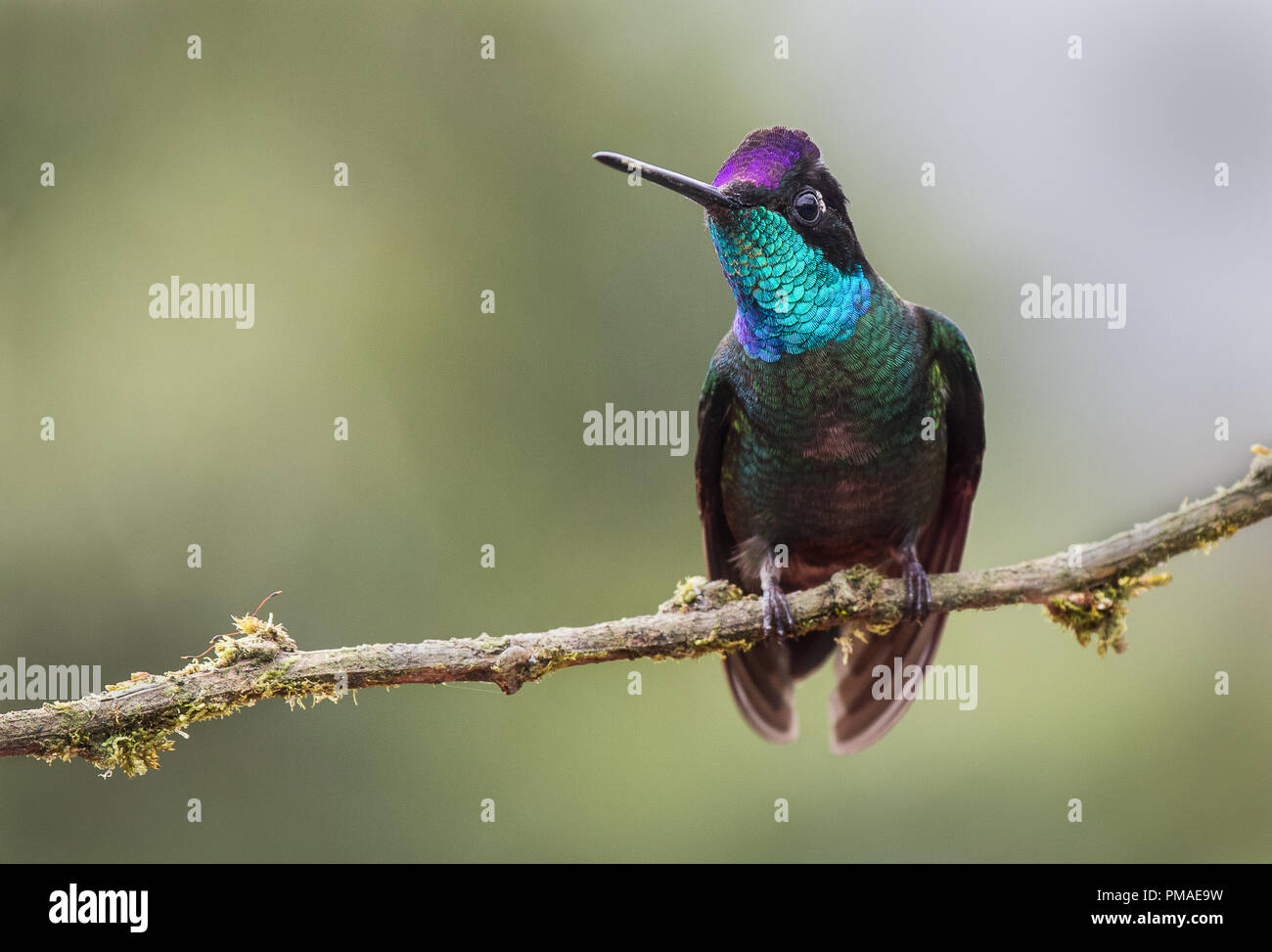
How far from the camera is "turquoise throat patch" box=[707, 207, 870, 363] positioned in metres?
3.81

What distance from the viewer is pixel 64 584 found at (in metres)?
7.87

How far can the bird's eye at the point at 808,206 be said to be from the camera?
386 cm

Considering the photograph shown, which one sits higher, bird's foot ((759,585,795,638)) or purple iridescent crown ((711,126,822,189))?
purple iridescent crown ((711,126,822,189))

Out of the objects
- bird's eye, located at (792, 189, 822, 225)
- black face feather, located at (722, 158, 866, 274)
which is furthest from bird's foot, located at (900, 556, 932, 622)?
bird's eye, located at (792, 189, 822, 225)

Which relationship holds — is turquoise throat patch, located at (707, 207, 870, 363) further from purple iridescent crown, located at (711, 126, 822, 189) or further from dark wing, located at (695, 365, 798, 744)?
dark wing, located at (695, 365, 798, 744)

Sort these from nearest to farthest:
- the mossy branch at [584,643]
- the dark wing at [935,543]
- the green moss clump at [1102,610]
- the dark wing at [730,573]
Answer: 1. the mossy branch at [584,643]
2. the green moss clump at [1102,610]
3. the dark wing at [935,543]
4. the dark wing at [730,573]

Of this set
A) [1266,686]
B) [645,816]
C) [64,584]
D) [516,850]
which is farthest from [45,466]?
[1266,686]

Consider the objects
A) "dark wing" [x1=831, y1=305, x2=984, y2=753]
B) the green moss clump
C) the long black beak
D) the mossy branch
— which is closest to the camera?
the mossy branch

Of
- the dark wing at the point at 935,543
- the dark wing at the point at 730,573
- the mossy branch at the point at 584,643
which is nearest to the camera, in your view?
the mossy branch at the point at 584,643

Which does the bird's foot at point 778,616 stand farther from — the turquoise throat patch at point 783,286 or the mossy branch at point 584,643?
the turquoise throat patch at point 783,286

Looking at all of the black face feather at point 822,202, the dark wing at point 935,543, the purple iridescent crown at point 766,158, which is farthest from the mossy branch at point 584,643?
the purple iridescent crown at point 766,158

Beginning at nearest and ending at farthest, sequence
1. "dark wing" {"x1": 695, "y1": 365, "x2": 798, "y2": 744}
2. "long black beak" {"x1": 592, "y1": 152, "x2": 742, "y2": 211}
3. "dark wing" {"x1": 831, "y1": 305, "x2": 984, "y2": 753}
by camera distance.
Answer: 1. "long black beak" {"x1": 592, "y1": 152, "x2": 742, "y2": 211}
2. "dark wing" {"x1": 831, "y1": 305, "x2": 984, "y2": 753}
3. "dark wing" {"x1": 695, "y1": 365, "x2": 798, "y2": 744}

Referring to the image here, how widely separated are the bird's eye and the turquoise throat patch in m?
0.07

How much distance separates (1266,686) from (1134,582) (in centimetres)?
531
